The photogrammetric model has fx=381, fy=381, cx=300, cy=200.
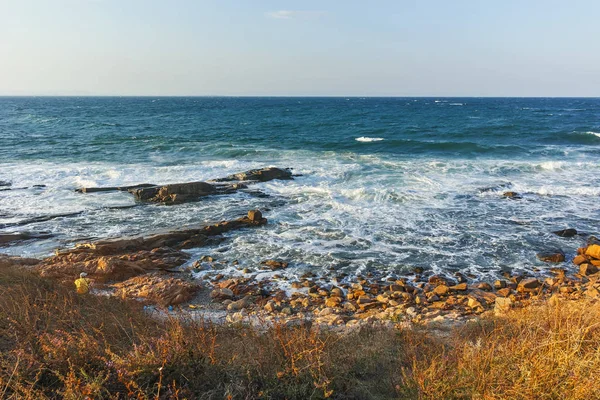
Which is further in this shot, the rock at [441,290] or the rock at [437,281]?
the rock at [437,281]

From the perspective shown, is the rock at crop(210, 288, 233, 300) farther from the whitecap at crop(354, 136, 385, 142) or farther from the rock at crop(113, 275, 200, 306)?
the whitecap at crop(354, 136, 385, 142)

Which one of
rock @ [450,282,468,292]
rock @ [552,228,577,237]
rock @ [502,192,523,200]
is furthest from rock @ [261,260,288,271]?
rock @ [502,192,523,200]

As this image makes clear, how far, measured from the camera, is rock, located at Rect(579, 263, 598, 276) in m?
9.66

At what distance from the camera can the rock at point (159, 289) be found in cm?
808

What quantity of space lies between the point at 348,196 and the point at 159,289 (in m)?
10.3

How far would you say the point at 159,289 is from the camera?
8.38 meters

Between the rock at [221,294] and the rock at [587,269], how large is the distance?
8.79 metres

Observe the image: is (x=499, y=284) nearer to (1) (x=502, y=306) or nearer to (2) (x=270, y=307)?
(1) (x=502, y=306)

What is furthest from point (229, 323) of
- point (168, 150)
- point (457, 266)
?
point (168, 150)

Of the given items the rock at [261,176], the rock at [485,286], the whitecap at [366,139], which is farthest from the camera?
the whitecap at [366,139]

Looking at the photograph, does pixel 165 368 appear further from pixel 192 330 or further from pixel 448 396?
pixel 448 396

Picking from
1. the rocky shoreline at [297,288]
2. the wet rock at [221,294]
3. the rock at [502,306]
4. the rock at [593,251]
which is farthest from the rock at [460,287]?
the wet rock at [221,294]

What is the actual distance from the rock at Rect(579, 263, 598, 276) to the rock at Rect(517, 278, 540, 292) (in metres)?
1.68

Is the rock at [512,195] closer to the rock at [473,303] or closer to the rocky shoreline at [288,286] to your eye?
the rocky shoreline at [288,286]
